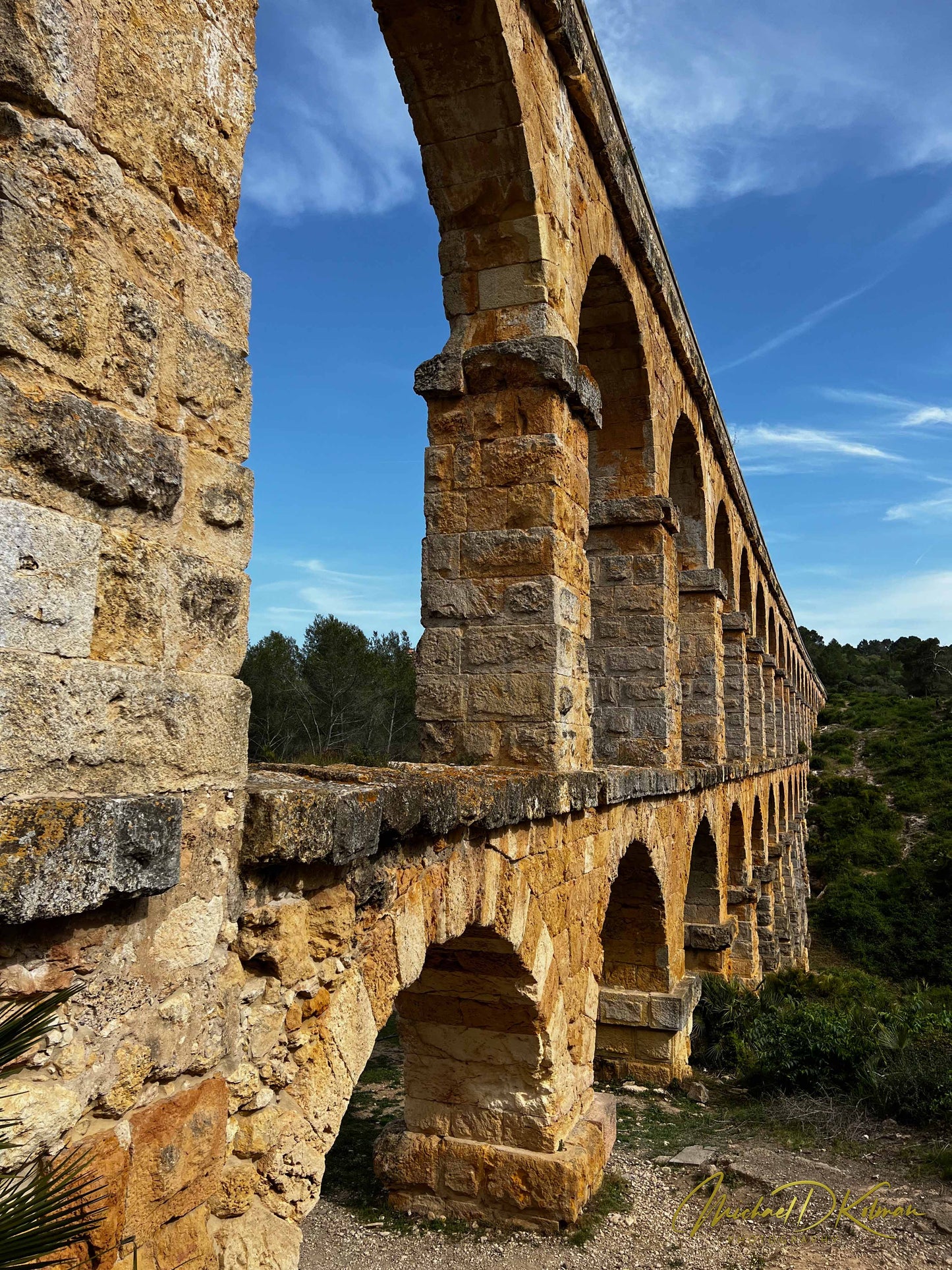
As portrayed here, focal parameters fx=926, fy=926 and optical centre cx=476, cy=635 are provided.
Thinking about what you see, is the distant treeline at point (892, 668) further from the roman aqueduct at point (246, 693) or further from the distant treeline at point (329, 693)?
the roman aqueduct at point (246, 693)

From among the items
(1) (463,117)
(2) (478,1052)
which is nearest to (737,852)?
(2) (478,1052)

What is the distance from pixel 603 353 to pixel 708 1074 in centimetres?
653

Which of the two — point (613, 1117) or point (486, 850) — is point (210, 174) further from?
point (613, 1117)

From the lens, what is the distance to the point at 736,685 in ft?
44.1

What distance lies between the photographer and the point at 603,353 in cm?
766

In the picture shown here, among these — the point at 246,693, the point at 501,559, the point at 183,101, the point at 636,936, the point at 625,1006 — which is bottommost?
the point at 625,1006

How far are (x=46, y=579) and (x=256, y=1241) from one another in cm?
173

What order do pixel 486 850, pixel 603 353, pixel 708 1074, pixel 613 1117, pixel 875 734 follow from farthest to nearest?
pixel 875 734 < pixel 708 1074 < pixel 603 353 < pixel 613 1117 < pixel 486 850

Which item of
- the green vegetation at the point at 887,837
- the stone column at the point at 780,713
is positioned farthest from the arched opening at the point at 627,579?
the green vegetation at the point at 887,837

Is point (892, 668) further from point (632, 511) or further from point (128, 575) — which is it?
point (128, 575)

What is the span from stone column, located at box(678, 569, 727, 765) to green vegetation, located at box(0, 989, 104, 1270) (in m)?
9.38

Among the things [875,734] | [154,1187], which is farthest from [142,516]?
[875,734]

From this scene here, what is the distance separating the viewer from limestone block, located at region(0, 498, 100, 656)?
162cm

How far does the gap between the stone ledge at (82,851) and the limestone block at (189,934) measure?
17 centimetres
